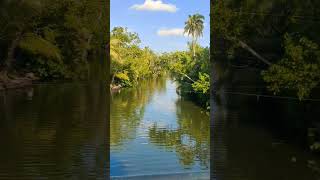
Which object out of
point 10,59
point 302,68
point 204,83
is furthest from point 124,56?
point 302,68

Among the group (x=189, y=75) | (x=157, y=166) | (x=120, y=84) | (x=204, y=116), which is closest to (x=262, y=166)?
(x=157, y=166)

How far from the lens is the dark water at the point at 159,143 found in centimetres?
993

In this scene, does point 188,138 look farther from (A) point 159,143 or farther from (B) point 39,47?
(B) point 39,47

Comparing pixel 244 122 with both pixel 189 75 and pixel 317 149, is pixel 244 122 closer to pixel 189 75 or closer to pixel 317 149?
pixel 317 149

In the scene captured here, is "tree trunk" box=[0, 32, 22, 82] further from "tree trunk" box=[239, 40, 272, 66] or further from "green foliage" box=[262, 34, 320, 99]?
"green foliage" box=[262, 34, 320, 99]

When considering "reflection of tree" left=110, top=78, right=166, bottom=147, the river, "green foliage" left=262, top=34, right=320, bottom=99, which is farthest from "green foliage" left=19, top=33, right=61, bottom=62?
"green foliage" left=262, top=34, right=320, bottom=99

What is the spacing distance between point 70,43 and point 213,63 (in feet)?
16.9

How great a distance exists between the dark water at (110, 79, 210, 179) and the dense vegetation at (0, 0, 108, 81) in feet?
8.82

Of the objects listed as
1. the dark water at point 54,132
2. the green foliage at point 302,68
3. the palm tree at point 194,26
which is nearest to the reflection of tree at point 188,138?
the dark water at point 54,132

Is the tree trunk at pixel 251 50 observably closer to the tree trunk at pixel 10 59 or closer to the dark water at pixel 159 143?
the dark water at pixel 159 143

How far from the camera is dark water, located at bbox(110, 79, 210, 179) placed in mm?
9930

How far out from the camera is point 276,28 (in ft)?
45.1

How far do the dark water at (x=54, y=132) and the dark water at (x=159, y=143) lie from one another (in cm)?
56

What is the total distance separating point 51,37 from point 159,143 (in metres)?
5.00
